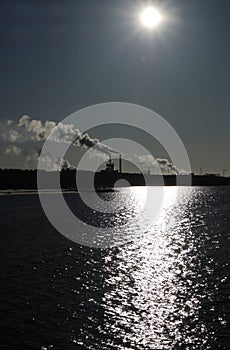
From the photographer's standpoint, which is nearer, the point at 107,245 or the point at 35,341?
the point at 35,341

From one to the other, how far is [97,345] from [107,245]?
3763 centimetres

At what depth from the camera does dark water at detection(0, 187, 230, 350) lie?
72.4 feet

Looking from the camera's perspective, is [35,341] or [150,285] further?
[150,285]

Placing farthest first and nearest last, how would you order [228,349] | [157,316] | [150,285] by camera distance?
[150,285] → [157,316] → [228,349]

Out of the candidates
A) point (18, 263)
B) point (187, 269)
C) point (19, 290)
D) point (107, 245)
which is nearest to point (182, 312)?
point (19, 290)

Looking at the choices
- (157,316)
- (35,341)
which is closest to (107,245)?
(157,316)

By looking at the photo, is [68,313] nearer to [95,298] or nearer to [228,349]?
[95,298]

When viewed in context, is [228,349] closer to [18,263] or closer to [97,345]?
[97,345]

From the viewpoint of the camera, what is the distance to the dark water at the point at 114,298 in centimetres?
2206

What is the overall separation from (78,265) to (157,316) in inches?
694

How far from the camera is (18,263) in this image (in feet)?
137

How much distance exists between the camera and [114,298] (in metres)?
29.4

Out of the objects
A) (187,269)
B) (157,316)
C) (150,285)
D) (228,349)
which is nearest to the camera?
(228,349)

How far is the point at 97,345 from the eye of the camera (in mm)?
20984
